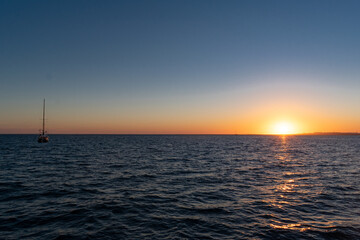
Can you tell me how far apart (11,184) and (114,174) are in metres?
10.7

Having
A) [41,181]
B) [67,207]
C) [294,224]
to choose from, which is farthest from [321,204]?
[41,181]

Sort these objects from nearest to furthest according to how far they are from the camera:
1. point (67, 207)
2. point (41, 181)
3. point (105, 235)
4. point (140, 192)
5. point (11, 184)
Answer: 1. point (105, 235)
2. point (67, 207)
3. point (140, 192)
4. point (11, 184)
5. point (41, 181)

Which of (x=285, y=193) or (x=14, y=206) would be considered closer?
(x=14, y=206)

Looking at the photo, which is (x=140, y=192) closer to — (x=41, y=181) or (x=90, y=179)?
(x=90, y=179)

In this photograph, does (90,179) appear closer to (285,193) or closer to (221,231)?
(221,231)

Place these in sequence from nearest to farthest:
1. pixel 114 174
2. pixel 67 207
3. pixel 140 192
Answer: pixel 67 207 → pixel 140 192 → pixel 114 174

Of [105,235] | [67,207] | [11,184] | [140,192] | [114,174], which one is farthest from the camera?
[114,174]

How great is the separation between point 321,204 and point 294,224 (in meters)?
5.68

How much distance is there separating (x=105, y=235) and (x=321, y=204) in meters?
16.0

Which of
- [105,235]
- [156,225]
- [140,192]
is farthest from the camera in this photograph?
[140,192]

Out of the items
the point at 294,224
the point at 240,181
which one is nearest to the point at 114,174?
the point at 240,181

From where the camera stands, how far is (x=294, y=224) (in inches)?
563

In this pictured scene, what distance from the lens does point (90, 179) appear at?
2691 cm

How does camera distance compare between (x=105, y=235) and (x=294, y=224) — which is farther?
(x=294, y=224)
